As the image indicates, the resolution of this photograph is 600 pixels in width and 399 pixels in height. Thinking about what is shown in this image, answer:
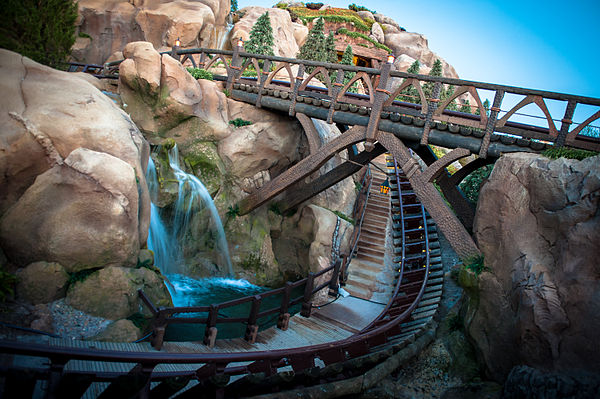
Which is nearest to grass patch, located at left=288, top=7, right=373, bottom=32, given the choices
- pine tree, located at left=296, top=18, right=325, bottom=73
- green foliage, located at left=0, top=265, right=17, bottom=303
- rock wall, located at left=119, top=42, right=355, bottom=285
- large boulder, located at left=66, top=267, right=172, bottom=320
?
pine tree, located at left=296, top=18, right=325, bottom=73

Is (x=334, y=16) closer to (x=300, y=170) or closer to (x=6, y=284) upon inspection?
(x=300, y=170)

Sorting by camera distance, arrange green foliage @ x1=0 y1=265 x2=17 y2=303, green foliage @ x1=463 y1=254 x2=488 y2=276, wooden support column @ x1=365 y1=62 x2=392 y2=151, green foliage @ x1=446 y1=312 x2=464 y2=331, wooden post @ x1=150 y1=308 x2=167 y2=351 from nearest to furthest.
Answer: green foliage @ x1=0 y1=265 x2=17 y2=303, wooden post @ x1=150 y1=308 x2=167 y2=351, green foliage @ x1=463 y1=254 x2=488 y2=276, green foliage @ x1=446 y1=312 x2=464 y2=331, wooden support column @ x1=365 y1=62 x2=392 y2=151

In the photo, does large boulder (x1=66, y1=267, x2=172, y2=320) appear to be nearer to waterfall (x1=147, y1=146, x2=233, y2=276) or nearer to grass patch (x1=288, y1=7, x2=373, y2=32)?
waterfall (x1=147, y1=146, x2=233, y2=276)

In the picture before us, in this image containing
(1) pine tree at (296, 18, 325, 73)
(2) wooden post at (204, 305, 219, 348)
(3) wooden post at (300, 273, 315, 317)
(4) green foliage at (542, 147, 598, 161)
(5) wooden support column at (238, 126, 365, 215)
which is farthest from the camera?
(1) pine tree at (296, 18, 325, 73)

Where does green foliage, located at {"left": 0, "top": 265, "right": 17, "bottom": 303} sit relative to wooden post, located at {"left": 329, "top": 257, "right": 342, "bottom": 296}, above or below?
above

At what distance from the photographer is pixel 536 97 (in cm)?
826

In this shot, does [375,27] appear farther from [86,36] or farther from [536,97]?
[536,97]

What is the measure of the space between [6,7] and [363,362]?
1062cm

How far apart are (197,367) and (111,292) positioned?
217 centimetres

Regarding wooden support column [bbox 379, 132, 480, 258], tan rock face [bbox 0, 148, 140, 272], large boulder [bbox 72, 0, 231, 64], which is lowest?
tan rock face [bbox 0, 148, 140, 272]

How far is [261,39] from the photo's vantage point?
27.9 metres

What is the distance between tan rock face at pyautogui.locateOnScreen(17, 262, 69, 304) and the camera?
6355 millimetres

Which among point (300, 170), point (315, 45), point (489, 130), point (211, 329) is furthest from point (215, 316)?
point (315, 45)

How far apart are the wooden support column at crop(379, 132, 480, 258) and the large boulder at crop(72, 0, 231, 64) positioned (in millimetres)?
21925
